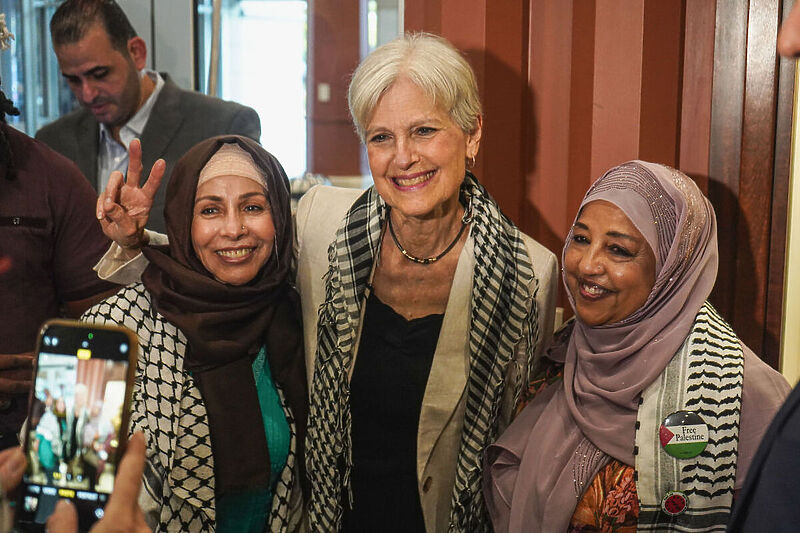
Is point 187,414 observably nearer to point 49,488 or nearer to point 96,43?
point 49,488

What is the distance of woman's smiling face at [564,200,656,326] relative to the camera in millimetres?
1692

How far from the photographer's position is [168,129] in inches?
119

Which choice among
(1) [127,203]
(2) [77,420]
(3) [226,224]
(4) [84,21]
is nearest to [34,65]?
(4) [84,21]

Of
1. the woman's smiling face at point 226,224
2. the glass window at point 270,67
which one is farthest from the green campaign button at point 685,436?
the glass window at point 270,67

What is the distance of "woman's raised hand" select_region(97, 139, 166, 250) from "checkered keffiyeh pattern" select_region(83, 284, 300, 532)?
0.16 meters

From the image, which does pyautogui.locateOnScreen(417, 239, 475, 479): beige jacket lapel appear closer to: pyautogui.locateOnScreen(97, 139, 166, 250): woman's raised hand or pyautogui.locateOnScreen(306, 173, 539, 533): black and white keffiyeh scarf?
pyautogui.locateOnScreen(306, 173, 539, 533): black and white keffiyeh scarf

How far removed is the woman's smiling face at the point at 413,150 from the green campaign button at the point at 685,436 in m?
0.74

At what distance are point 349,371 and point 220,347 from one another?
1.12ft

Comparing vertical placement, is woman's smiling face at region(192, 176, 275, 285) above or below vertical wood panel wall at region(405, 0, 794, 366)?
below

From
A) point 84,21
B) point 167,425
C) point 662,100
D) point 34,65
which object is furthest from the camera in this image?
point 34,65

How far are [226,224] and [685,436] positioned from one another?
1.12 meters

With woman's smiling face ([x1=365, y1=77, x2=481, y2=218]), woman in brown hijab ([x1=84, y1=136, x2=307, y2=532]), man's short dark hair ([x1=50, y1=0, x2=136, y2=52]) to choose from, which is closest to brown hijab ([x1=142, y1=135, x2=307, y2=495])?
woman in brown hijab ([x1=84, y1=136, x2=307, y2=532])

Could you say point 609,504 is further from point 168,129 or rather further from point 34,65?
point 34,65

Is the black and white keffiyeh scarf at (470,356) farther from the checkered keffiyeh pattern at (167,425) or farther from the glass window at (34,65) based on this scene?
the glass window at (34,65)
